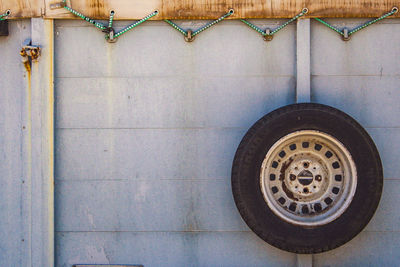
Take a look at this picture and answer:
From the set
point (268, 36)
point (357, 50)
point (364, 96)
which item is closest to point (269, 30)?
point (268, 36)

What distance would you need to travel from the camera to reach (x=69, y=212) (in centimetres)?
254

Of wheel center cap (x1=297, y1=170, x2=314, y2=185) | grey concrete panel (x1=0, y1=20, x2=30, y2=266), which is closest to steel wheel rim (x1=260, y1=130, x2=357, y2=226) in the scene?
wheel center cap (x1=297, y1=170, x2=314, y2=185)

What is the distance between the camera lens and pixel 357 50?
2.51 m

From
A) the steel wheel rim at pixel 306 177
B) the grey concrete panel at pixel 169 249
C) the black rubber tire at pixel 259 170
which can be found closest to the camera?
the black rubber tire at pixel 259 170

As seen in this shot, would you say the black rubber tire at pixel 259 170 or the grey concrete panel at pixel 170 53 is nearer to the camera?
the black rubber tire at pixel 259 170

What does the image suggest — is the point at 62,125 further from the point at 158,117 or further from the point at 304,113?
the point at 304,113

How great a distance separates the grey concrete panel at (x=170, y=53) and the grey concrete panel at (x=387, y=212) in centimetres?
110

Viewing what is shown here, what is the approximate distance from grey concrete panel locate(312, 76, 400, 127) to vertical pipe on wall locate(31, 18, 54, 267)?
188cm

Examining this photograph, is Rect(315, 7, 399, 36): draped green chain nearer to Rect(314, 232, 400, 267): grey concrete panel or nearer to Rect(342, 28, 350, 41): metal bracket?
Rect(342, 28, 350, 41): metal bracket

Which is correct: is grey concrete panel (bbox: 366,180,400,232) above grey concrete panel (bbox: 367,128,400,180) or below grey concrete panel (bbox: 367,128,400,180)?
below

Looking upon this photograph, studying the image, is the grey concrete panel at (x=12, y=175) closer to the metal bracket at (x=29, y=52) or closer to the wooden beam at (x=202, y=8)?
the metal bracket at (x=29, y=52)

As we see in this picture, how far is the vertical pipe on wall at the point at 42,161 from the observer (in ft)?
8.18

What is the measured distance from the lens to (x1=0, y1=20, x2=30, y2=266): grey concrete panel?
8.27ft

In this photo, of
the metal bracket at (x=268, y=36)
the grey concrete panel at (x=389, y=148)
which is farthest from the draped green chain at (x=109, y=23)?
the grey concrete panel at (x=389, y=148)
